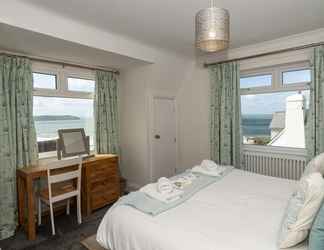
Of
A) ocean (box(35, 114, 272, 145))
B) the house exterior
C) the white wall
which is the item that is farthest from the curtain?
the house exterior

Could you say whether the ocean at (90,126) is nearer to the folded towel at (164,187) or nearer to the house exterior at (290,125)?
the house exterior at (290,125)

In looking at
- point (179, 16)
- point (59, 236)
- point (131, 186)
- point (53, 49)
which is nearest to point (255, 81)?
point (179, 16)

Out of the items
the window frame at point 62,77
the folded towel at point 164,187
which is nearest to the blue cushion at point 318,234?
the folded towel at point 164,187

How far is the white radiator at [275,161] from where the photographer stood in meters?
3.02

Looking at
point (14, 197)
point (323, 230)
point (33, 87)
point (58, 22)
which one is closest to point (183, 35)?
point (58, 22)

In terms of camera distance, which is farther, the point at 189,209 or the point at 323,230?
the point at 189,209

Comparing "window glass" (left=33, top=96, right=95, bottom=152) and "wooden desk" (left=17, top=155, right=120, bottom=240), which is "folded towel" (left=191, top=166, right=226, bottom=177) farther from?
"window glass" (left=33, top=96, right=95, bottom=152)

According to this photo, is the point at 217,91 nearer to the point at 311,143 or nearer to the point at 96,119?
the point at 311,143

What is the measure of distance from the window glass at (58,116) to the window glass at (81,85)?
18 centimetres

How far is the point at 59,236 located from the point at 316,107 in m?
3.57

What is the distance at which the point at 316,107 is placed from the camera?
275cm

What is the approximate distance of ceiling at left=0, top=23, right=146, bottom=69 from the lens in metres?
2.20

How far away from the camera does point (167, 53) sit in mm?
3521

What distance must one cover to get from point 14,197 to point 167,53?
300 centimetres
